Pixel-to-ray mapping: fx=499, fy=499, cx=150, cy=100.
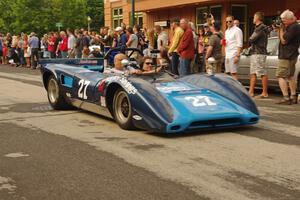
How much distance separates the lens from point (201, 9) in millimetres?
25062

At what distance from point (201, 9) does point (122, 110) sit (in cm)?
1872

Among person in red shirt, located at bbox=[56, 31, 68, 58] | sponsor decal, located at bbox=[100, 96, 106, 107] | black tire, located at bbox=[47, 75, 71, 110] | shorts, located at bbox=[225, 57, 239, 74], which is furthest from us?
person in red shirt, located at bbox=[56, 31, 68, 58]

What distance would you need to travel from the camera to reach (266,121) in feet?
25.4

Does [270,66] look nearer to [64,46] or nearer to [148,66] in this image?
[148,66]

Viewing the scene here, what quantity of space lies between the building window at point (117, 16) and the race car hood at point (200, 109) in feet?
88.9

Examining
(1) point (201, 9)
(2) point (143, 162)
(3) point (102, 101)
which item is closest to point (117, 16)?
(1) point (201, 9)

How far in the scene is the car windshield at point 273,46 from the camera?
11.5 meters

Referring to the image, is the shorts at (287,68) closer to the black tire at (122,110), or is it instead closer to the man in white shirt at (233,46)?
the man in white shirt at (233,46)

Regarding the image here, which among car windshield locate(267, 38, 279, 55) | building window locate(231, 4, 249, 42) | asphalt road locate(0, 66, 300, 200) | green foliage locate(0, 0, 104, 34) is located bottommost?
asphalt road locate(0, 66, 300, 200)

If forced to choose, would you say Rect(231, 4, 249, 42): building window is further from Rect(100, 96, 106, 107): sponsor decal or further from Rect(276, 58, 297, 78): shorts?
Rect(100, 96, 106, 107): sponsor decal

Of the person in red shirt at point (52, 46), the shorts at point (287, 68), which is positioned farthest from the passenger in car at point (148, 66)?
the person in red shirt at point (52, 46)

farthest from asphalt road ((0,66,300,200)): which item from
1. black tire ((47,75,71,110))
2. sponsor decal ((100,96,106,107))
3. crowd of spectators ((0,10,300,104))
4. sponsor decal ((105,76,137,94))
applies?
crowd of spectators ((0,10,300,104))

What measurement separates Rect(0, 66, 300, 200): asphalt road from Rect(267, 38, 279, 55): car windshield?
12.3 feet

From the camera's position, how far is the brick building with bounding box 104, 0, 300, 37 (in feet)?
71.1
